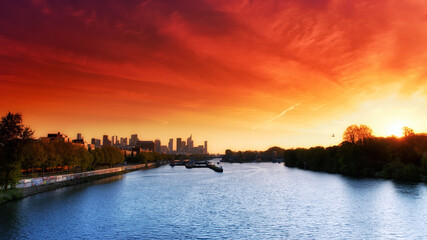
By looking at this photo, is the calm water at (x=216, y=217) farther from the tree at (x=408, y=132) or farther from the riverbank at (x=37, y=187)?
the tree at (x=408, y=132)

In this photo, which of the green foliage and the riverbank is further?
the green foliage

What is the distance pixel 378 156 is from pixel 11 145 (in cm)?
14444

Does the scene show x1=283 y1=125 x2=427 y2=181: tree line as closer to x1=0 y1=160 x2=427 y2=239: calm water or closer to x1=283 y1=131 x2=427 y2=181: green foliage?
x1=283 y1=131 x2=427 y2=181: green foliage

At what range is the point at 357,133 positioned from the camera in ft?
543

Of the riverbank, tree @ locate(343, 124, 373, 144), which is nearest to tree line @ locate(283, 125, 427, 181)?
tree @ locate(343, 124, 373, 144)

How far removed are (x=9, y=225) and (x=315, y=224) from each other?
43.9 m

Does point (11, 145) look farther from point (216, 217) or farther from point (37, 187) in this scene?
point (216, 217)

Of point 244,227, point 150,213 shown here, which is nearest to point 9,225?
point 150,213

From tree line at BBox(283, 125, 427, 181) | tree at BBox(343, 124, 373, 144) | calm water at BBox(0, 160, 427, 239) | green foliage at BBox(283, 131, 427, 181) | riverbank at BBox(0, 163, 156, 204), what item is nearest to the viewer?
calm water at BBox(0, 160, 427, 239)

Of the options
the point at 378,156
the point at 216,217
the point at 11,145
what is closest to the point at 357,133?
the point at 378,156

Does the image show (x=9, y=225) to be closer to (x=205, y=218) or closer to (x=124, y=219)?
(x=124, y=219)

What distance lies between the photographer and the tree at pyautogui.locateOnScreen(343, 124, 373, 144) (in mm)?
163000

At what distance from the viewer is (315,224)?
49406mm

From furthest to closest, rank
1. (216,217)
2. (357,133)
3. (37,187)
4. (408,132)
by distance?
(357,133) → (408,132) → (37,187) → (216,217)
